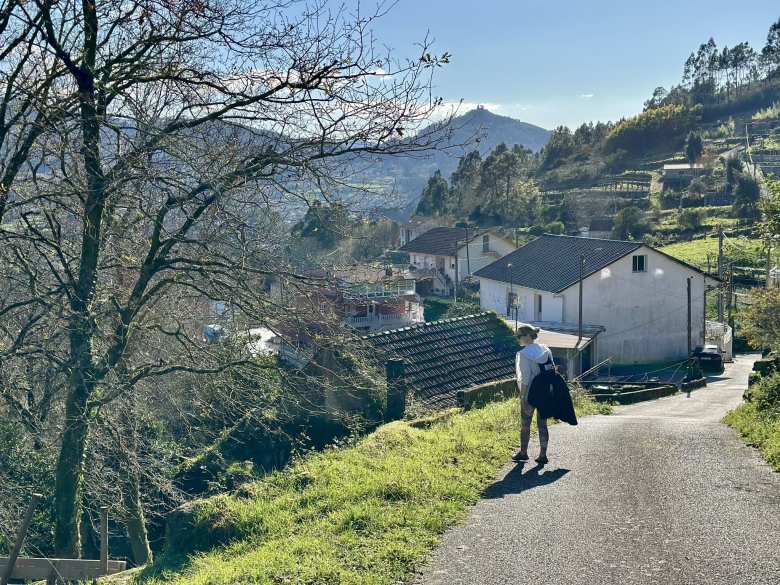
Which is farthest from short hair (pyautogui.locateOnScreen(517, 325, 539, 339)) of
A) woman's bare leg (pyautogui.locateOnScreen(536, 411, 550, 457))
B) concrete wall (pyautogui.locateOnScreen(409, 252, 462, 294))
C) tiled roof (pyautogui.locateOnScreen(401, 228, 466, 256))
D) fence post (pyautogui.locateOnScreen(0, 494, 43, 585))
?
tiled roof (pyautogui.locateOnScreen(401, 228, 466, 256))

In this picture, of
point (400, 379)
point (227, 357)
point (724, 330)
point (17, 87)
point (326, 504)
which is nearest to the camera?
point (17, 87)

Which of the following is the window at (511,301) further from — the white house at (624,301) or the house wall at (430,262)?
the house wall at (430,262)

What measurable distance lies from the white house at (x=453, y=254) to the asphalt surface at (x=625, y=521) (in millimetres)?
44106

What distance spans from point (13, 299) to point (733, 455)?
725 centimetres

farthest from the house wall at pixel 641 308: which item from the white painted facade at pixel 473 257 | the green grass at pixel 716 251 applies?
the white painted facade at pixel 473 257

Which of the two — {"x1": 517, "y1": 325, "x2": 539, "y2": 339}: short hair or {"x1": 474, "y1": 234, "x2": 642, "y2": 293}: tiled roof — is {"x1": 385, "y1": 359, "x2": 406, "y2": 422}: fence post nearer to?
{"x1": 517, "y1": 325, "x2": 539, "y2": 339}: short hair

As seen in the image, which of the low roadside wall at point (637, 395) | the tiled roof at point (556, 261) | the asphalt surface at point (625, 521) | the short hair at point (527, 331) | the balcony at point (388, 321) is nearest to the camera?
the asphalt surface at point (625, 521)

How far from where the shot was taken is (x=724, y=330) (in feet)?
124

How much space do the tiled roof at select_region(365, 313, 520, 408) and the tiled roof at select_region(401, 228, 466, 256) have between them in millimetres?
35971

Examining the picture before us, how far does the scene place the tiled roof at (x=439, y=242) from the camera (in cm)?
5466

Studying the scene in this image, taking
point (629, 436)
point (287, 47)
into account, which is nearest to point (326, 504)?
point (287, 47)

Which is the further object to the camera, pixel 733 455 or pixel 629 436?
pixel 629 436

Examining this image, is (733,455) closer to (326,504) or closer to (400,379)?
(326,504)

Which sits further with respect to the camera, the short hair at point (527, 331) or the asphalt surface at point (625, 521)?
the short hair at point (527, 331)
